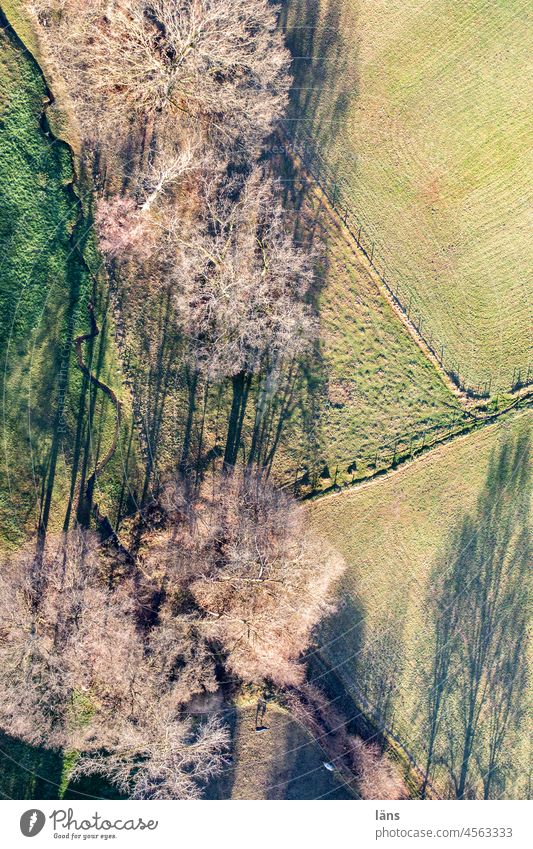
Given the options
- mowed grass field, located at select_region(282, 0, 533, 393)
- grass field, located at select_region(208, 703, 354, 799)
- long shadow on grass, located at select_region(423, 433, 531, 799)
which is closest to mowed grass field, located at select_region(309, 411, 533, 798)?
long shadow on grass, located at select_region(423, 433, 531, 799)

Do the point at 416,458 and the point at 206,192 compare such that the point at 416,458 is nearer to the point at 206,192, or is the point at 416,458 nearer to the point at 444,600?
the point at 444,600

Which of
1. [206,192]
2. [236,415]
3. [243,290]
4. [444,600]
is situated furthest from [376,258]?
[444,600]

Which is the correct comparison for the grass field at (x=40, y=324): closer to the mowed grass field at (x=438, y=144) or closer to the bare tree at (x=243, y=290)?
the bare tree at (x=243, y=290)

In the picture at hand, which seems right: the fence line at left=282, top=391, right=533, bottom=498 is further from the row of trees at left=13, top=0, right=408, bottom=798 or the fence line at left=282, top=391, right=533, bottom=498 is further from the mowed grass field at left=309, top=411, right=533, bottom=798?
the row of trees at left=13, top=0, right=408, bottom=798

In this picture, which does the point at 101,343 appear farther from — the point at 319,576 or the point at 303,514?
the point at 319,576

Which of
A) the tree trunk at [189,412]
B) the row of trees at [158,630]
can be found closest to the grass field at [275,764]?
the row of trees at [158,630]
